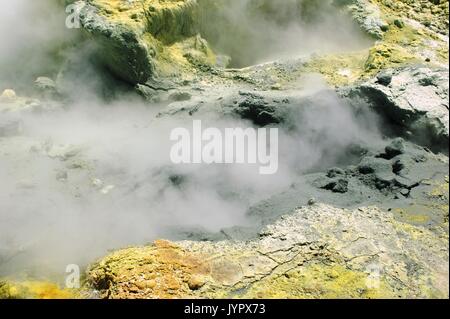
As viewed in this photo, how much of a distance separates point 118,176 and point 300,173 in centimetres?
239

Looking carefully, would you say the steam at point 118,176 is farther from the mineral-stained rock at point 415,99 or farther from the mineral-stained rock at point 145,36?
the mineral-stained rock at point 145,36

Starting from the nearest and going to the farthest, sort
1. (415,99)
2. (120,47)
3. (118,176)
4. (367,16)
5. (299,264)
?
(299,264)
(415,99)
(118,176)
(120,47)
(367,16)

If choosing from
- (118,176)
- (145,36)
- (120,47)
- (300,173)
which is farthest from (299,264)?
(145,36)

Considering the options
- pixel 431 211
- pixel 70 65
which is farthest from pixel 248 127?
pixel 70 65

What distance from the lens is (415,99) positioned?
564 cm

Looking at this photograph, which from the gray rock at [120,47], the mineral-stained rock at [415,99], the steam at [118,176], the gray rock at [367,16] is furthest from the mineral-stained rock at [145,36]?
the mineral-stained rock at [415,99]

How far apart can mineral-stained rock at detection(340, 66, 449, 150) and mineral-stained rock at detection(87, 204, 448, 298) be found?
1381 millimetres

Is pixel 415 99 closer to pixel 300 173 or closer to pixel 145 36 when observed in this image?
pixel 300 173

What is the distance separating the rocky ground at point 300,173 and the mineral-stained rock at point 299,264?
0.04 ft

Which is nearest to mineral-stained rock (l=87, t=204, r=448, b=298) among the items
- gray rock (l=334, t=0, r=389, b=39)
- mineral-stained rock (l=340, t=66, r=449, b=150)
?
mineral-stained rock (l=340, t=66, r=449, b=150)

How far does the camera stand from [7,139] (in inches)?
294

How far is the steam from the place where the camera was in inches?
199

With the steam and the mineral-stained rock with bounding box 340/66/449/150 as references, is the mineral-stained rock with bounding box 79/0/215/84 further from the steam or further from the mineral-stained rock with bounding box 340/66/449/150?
the mineral-stained rock with bounding box 340/66/449/150
